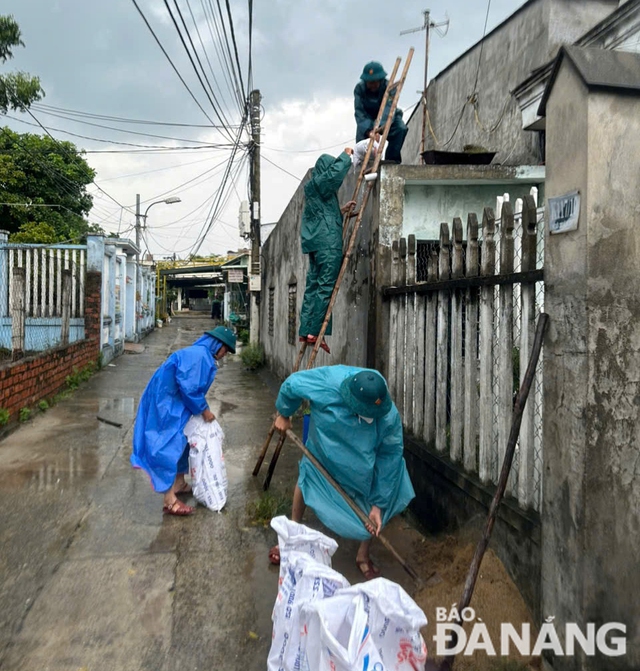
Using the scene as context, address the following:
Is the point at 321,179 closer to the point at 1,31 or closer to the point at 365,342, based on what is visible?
the point at 365,342

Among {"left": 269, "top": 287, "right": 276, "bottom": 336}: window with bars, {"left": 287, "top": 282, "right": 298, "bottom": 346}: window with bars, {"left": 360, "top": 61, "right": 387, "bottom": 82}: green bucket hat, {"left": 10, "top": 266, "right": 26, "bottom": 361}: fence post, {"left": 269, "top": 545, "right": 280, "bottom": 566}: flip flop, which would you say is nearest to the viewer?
{"left": 269, "top": 545, "right": 280, "bottom": 566}: flip flop

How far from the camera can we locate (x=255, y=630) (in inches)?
106

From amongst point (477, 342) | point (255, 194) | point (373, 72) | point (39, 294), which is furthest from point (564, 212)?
point (255, 194)

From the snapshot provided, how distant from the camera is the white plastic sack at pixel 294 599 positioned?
2.08 metres

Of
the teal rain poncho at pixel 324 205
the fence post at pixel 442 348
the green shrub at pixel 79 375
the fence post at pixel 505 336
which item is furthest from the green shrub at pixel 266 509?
the green shrub at pixel 79 375

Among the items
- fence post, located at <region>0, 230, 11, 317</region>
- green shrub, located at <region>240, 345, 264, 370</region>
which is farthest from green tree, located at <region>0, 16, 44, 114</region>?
green shrub, located at <region>240, 345, 264, 370</region>

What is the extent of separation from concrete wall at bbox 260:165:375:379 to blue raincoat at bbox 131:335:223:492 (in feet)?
5.87

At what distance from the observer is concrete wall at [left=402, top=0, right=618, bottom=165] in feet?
26.9

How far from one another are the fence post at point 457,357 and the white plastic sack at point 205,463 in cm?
181

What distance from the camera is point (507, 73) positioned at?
923 cm

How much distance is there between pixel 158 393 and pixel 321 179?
2.25m

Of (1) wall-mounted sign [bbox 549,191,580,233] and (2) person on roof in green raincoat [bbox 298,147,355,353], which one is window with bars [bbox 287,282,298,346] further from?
(1) wall-mounted sign [bbox 549,191,580,233]

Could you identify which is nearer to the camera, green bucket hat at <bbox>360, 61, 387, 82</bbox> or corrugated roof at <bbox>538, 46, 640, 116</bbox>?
corrugated roof at <bbox>538, 46, 640, 116</bbox>

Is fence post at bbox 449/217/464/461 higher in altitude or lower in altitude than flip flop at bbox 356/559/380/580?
higher
